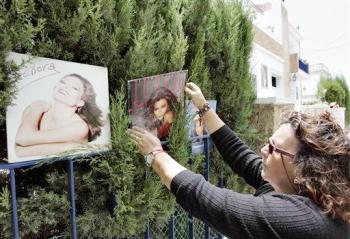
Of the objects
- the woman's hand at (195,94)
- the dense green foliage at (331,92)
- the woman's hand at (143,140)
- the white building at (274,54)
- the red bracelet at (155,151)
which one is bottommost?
the red bracelet at (155,151)

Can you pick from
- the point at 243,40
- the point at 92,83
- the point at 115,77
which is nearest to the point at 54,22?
the point at 92,83

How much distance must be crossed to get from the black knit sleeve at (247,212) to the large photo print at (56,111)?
0.55 m

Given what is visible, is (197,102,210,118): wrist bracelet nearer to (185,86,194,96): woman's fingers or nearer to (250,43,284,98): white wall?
(185,86,194,96): woman's fingers

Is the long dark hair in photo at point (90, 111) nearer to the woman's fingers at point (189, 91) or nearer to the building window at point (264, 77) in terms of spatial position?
the woman's fingers at point (189, 91)

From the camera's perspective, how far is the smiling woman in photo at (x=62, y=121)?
1510 millimetres

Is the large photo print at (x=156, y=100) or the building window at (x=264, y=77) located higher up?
the building window at (x=264, y=77)

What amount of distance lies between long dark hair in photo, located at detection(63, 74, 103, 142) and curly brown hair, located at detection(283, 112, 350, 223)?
993 mm

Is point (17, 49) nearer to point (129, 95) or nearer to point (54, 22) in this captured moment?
point (54, 22)

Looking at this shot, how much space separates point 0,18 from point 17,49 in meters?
0.16

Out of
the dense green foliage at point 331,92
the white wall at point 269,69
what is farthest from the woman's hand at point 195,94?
the dense green foliage at point 331,92

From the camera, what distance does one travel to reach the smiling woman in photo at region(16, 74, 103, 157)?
59.4 inches

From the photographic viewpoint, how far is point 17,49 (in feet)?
4.97

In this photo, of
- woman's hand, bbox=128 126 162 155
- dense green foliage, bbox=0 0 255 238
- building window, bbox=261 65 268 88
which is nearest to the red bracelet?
woman's hand, bbox=128 126 162 155

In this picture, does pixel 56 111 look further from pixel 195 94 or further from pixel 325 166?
pixel 325 166
